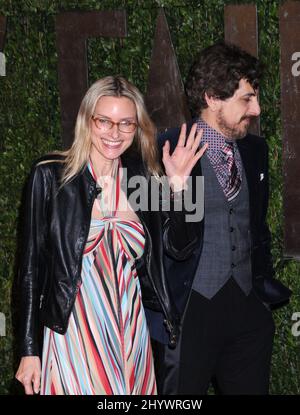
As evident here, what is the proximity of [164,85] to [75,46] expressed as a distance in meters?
0.61

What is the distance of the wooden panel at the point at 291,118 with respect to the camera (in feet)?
15.0

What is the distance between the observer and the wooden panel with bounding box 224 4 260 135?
15.1 feet

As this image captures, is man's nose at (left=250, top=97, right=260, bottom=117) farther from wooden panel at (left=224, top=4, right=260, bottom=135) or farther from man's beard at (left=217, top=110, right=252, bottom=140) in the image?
wooden panel at (left=224, top=4, right=260, bottom=135)

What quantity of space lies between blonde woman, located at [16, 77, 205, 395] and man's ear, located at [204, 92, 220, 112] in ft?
1.83

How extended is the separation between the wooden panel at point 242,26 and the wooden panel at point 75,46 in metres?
0.65

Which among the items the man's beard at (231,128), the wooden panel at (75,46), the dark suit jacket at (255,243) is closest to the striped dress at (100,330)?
the dark suit jacket at (255,243)

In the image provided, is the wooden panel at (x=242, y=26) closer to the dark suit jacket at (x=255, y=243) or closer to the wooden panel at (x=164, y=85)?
the wooden panel at (x=164, y=85)

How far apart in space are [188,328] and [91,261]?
2.43 ft

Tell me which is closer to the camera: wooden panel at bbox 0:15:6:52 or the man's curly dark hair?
the man's curly dark hair

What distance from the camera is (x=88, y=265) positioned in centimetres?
333

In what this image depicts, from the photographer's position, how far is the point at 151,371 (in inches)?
138

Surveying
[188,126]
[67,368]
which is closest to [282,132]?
[188,126]

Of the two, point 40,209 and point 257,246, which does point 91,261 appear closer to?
point 40,209

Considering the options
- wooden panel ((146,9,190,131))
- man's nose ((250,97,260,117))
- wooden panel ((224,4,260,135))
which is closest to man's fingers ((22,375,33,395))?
man's nose ((250,97,260,117))
